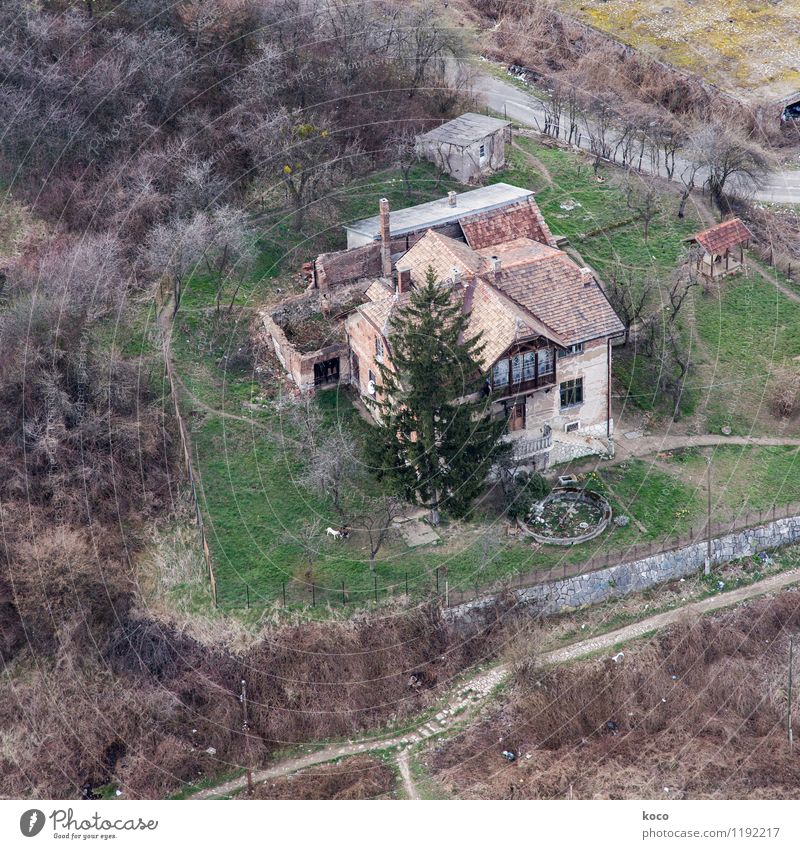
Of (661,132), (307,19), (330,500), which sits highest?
(307,19)

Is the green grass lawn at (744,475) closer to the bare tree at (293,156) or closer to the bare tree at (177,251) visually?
the bare tree at (293,156)

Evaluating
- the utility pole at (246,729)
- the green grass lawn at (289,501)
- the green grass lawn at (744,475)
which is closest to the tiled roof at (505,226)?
the green grass lawn at (289,501)

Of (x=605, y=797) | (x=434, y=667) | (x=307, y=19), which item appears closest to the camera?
(x=605, y=797)

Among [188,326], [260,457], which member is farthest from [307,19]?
[260,457]

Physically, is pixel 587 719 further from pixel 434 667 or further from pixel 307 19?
pixel 307 19

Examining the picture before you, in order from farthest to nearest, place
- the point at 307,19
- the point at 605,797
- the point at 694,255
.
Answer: the point at 307,19 < the point at 694,255 < the point at 605,797

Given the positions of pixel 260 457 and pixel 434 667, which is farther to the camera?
pixel 260 457
